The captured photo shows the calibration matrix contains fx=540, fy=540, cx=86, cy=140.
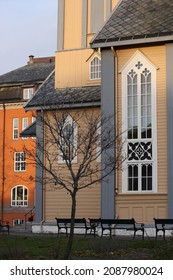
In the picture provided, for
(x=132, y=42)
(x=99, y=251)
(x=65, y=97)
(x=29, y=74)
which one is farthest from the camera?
(x=29, y=74)

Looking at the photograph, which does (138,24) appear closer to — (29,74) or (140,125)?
(140,125)

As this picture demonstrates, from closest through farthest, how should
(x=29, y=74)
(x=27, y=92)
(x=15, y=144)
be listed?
(x=27, y=92)
(x=15, y=144)
(x=29, y=74)

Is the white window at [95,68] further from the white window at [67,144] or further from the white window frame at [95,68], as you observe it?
the white window at [67,144]

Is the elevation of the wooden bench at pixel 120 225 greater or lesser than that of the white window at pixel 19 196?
greater

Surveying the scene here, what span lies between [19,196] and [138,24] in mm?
34921

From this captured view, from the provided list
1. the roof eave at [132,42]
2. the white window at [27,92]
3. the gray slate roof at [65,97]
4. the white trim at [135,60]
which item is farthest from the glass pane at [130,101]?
the white window at [27,92]

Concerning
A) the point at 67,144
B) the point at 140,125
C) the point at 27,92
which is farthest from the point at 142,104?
the point at 27,92

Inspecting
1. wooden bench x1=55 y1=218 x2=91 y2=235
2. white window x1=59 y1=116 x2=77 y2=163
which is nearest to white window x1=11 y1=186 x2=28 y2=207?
wooden bench x1=55 y1=218 x2=91 y2=235

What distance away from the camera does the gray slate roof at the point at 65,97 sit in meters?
27.1

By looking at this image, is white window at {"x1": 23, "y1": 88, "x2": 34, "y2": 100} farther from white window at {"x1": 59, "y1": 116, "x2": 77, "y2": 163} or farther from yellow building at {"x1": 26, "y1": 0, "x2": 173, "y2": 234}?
white window at {"x1": 59, "y1": 116, "x2": 77, "y2": 163}

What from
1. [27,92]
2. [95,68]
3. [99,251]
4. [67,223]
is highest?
[27,92]

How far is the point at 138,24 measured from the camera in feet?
81.6

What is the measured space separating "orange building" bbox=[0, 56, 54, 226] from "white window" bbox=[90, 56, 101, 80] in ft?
85.8

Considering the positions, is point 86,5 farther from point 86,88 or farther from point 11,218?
point 11,218
